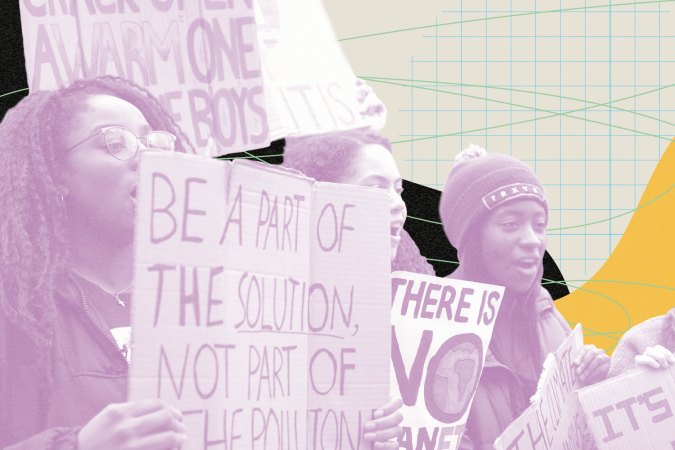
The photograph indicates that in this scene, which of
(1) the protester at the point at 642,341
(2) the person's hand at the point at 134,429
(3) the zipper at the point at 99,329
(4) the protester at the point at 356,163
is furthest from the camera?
(1) the protester at the point at 642,341

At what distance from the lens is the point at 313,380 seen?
276 cm

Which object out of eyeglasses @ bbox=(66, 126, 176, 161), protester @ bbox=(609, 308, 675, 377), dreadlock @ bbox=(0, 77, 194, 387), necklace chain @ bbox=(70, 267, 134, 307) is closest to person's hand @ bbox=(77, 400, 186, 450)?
dreadlock @ bbox=(0, 77, 194, 387)

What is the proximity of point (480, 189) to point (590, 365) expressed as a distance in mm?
788

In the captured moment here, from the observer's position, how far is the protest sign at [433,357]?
11.6 feet

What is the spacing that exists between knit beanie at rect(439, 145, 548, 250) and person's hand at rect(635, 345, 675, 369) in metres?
0.69

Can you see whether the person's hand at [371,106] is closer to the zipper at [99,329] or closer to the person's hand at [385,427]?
the person's hand at [385,427]

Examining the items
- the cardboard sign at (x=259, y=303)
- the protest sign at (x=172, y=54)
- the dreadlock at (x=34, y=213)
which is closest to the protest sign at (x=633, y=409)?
the cardboard sign at (x=259, y=303)

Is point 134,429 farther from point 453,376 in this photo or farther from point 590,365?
point 590,365

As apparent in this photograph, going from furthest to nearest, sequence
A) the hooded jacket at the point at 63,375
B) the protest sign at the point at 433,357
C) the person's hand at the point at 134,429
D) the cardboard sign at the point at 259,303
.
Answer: the protest sign at the point at 433,357, the hooded jacket at the point at 63,375, the cardboard sign at the point at 259,303, the person's hand at the point at 134,429

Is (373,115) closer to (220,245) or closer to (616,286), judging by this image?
(220,245)

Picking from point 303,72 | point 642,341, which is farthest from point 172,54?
point 642,341

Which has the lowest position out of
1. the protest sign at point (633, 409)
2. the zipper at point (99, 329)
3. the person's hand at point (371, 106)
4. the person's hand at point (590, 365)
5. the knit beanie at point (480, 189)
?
the protest sign at point (633, 409)

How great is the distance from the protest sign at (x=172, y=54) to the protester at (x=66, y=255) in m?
0.62

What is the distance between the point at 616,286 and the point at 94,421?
13.6 feet
